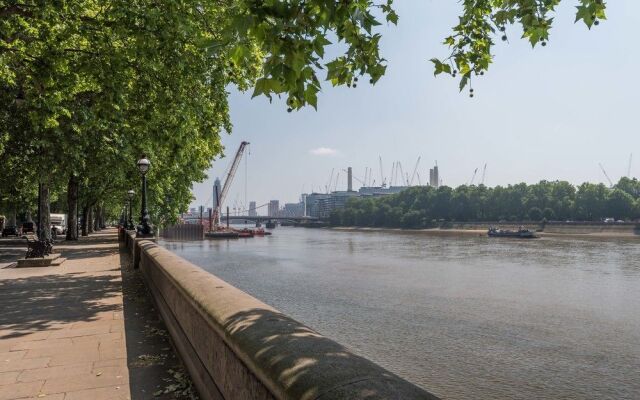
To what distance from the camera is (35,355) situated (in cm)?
605

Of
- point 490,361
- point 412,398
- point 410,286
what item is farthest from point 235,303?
point 410,286

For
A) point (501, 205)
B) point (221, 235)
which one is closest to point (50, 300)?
point (221, 235)

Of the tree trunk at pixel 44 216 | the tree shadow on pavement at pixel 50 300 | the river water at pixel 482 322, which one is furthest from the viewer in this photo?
the tree trunk at pixel 44 216

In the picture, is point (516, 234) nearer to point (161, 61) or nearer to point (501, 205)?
point (501, 205)

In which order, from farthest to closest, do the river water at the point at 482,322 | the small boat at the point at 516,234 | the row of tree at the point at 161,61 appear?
the small boat at the point at 516,234
the river water at the point at 482,322
the row of tree at the point at 161,61

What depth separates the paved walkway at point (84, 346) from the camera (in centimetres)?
492

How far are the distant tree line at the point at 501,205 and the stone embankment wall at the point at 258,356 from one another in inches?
5240

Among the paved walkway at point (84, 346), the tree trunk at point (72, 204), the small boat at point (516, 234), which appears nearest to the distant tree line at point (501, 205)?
the small boat at point (516, 234)

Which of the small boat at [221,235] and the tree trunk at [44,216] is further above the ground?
the tree trunk at [44,216]

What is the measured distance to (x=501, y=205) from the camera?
142 m

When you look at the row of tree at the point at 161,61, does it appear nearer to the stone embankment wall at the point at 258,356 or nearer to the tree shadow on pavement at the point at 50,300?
the stone embankment wall at the point at 258,356

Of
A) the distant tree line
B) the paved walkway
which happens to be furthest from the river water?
the distant tree line

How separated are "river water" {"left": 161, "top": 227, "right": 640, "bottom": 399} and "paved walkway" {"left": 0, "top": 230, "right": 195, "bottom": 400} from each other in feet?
22.2

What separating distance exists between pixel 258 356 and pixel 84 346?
15.0 feet
